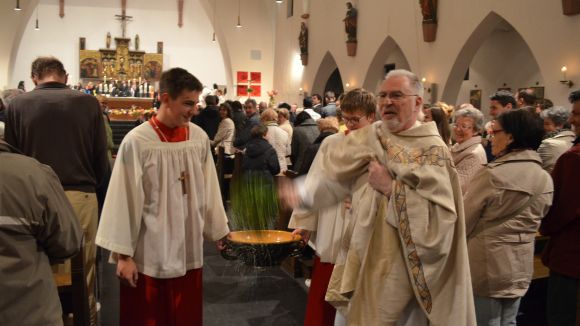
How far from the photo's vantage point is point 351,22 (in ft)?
51.8

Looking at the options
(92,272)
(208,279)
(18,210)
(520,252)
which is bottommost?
(208,279)

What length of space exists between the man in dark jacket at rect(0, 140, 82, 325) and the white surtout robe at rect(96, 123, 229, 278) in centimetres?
68

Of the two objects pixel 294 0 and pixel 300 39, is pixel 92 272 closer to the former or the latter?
pixel 300 39

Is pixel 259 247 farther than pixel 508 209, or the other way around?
pixel 508 209

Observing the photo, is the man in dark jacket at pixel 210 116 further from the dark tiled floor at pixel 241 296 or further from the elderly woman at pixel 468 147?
the elderly woman at pixel 468 147

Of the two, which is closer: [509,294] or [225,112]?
[509,294]

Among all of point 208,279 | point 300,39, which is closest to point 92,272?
point 208,279

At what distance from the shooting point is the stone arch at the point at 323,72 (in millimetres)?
18438

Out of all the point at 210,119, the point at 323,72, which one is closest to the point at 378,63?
the point at 323,72

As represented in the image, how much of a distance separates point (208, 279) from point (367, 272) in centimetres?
358

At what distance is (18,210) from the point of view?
192 cm

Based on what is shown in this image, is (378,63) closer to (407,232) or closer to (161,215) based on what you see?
(161,215)

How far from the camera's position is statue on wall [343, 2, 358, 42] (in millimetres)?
15734

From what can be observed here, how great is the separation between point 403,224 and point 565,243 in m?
1.39
